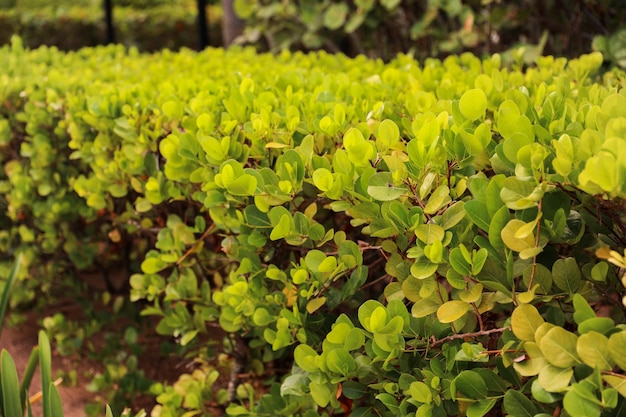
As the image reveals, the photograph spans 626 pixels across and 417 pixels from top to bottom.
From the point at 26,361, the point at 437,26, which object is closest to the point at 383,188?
the point at 26,361

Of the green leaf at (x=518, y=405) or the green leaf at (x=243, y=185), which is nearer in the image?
the green leaf at (x=518, y=405)

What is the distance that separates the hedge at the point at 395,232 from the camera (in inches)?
51.3

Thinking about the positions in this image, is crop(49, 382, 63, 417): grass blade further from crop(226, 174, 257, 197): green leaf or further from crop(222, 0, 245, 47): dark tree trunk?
crop(222, 0, 245, 47): dark tree trunk

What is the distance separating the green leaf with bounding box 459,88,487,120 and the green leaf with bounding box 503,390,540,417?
24.2 inches

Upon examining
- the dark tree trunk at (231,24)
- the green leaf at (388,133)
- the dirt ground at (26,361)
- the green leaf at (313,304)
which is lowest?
the dirt ground at (26,361)

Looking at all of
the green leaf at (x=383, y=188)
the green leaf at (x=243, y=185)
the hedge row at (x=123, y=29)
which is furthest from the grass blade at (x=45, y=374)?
the hedge row at (x=123, y=29)

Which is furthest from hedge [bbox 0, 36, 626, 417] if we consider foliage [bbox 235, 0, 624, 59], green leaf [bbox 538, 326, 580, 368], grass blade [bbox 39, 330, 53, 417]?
foliage [bbox 235, 0, 624, 59]

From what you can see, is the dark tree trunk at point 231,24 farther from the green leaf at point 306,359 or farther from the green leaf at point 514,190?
the green leaf at point 514,190

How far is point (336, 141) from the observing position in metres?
2.00

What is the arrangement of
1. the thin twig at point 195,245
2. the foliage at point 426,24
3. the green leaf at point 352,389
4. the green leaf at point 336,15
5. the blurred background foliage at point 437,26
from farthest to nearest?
the green leaf at point 336,15 < the foliage at point 426,24 < the blurred background foliage at point 437,26 < the thin twig at point 195,245 < the green leaf at point 352,389

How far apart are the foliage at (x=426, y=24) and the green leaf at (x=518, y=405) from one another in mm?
3517

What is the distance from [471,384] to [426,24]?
404cm

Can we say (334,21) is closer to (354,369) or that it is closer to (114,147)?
(114,147)

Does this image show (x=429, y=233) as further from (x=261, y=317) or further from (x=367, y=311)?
(x=261, y=317)
